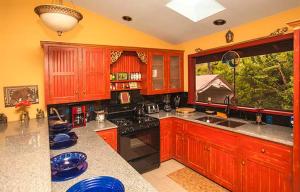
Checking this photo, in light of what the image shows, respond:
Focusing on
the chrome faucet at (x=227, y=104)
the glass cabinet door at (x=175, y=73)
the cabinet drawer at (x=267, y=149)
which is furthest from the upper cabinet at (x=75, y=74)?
the cabinet drawer at (x=267, y=149)

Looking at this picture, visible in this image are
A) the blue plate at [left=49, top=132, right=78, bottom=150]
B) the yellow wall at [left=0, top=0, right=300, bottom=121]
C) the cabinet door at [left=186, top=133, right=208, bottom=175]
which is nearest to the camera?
the blue plate at [left=49, top=132, right=78, bottom=150]

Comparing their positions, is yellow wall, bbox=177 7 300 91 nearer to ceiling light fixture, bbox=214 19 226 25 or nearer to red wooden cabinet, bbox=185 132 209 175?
ceiling light fixture, bbox=214 19 226 25

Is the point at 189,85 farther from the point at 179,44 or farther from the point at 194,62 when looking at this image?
the point at 179,44

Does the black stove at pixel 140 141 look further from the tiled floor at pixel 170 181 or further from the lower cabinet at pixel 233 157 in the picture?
the lower cabinet at pixel 233 157

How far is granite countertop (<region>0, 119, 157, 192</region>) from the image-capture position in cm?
103

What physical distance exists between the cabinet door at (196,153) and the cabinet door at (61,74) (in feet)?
6.31

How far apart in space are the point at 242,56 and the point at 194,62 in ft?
3.28

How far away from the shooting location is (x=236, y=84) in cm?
309

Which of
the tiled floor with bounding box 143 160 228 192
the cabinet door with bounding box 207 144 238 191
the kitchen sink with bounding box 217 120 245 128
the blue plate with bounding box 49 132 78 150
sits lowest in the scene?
the tiled floor with bounding box 143 160 228 192

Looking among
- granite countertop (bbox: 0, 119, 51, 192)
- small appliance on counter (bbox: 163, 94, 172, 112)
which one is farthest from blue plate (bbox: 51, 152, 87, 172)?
small appliance on counter (bbox: 163, 94, 172, 112)

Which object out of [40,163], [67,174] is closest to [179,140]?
[67,174]

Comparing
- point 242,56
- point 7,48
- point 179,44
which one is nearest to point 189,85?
point 179,44

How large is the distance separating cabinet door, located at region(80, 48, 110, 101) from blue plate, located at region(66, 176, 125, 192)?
185cm

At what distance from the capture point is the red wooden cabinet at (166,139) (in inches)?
133
